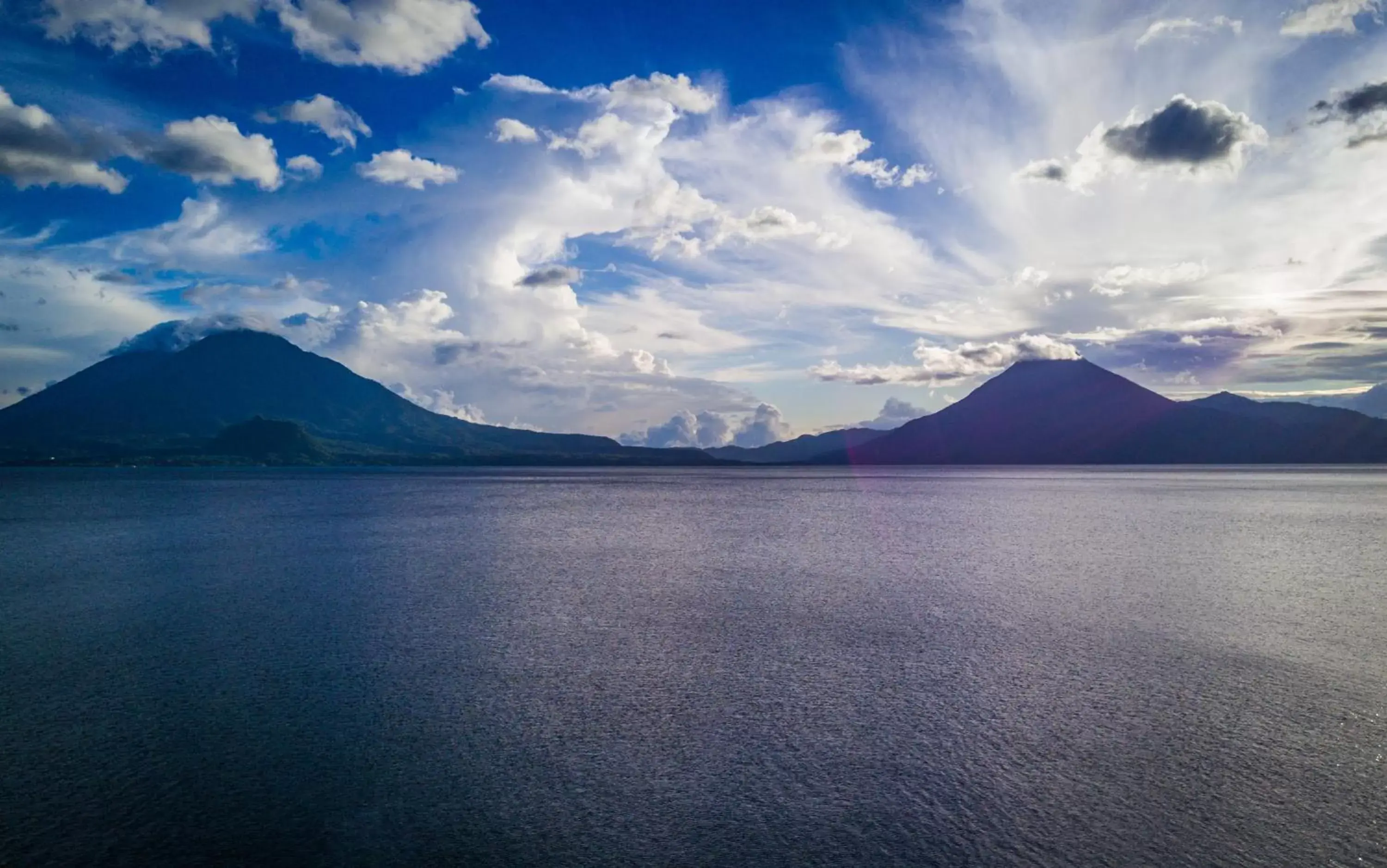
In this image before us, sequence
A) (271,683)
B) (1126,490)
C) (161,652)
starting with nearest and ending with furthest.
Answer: (271,683) → (161,652) → (1126,490)

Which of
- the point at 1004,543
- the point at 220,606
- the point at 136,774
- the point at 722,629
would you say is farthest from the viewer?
the point at 1004,543

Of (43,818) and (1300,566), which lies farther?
(1300,566)

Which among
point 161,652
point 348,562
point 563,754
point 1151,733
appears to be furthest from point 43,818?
point 348,562

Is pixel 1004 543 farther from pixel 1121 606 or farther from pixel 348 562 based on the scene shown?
pixel 348 562

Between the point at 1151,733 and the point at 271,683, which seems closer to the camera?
the point at 1151,733

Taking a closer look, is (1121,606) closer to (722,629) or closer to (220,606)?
(722,629)

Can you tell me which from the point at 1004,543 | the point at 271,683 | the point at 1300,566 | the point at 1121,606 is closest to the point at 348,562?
the point at 271,683
